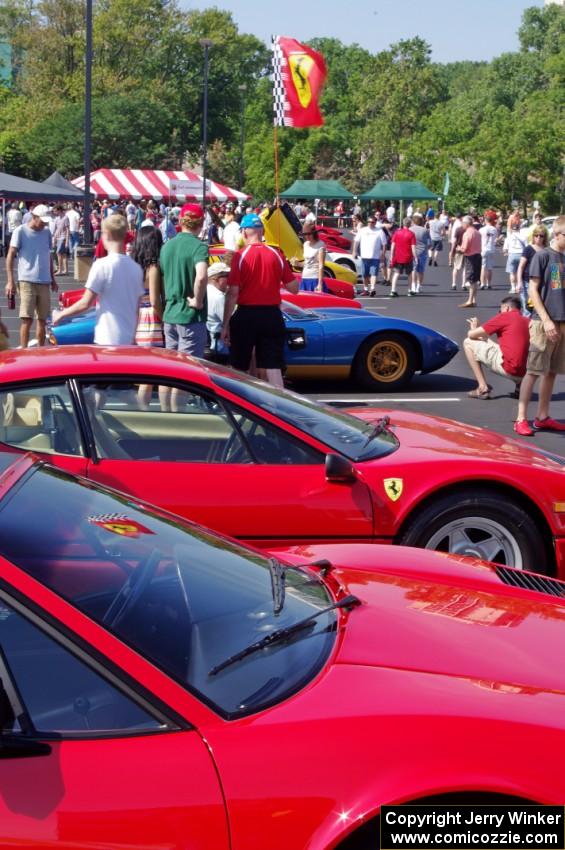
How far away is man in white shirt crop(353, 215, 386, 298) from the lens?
22.9m

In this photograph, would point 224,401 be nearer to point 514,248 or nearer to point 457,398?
point 457,398

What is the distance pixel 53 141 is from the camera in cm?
6106

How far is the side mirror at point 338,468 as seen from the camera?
16.2 feet

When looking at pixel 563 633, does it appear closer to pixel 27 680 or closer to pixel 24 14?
pixel 27 680

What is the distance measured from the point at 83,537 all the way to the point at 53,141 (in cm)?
6159

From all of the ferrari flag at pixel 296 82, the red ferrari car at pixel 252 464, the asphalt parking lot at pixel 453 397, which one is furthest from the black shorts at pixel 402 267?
the red ferrari car at pixel 252 464

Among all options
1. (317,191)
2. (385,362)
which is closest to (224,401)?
(385,362)

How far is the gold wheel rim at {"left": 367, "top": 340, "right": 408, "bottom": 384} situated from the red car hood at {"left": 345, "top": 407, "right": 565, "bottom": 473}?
558 cm

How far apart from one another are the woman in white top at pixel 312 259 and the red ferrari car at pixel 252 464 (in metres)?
11.9

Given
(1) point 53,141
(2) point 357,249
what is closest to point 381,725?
(2) point 357,249

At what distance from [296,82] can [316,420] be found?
1143 centimetres

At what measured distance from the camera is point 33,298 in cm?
1285

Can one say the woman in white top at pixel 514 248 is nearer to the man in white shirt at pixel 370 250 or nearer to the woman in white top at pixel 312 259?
the man in white shirt at pixel 370 250

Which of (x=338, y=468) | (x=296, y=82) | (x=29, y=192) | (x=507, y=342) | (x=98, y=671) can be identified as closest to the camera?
(x=98, y=671)
